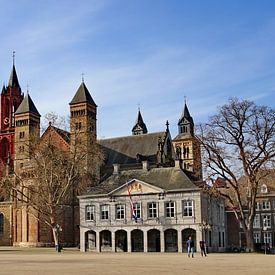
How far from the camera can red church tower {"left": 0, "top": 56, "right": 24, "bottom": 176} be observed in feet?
330

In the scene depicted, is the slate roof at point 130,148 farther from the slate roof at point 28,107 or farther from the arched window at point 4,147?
the arched window at point 4,147

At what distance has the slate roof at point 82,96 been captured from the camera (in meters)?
80.4

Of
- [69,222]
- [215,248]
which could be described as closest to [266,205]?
[215,248]

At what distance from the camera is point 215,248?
197 feet

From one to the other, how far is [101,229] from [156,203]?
7429 mm

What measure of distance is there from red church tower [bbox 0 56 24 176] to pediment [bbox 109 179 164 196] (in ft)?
143

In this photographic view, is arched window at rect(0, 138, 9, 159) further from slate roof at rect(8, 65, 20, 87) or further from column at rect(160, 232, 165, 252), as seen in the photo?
column at rect(160, 232, 165, 252)

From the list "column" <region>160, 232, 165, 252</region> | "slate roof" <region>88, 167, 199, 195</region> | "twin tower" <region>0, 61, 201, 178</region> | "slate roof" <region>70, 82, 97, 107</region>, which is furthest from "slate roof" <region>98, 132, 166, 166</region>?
"column" <region>160, 232, 165, 252</region>

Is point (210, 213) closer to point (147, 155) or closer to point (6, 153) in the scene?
point (147, 155)

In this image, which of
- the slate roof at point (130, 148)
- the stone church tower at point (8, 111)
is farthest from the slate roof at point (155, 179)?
the stone church tower at point (8, 111)

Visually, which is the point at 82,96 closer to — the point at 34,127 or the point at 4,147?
the point at 34,127

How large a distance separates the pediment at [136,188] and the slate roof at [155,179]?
3.15 ft

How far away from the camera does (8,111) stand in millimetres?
104188

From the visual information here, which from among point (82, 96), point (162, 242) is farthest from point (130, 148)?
point (162, 242)
